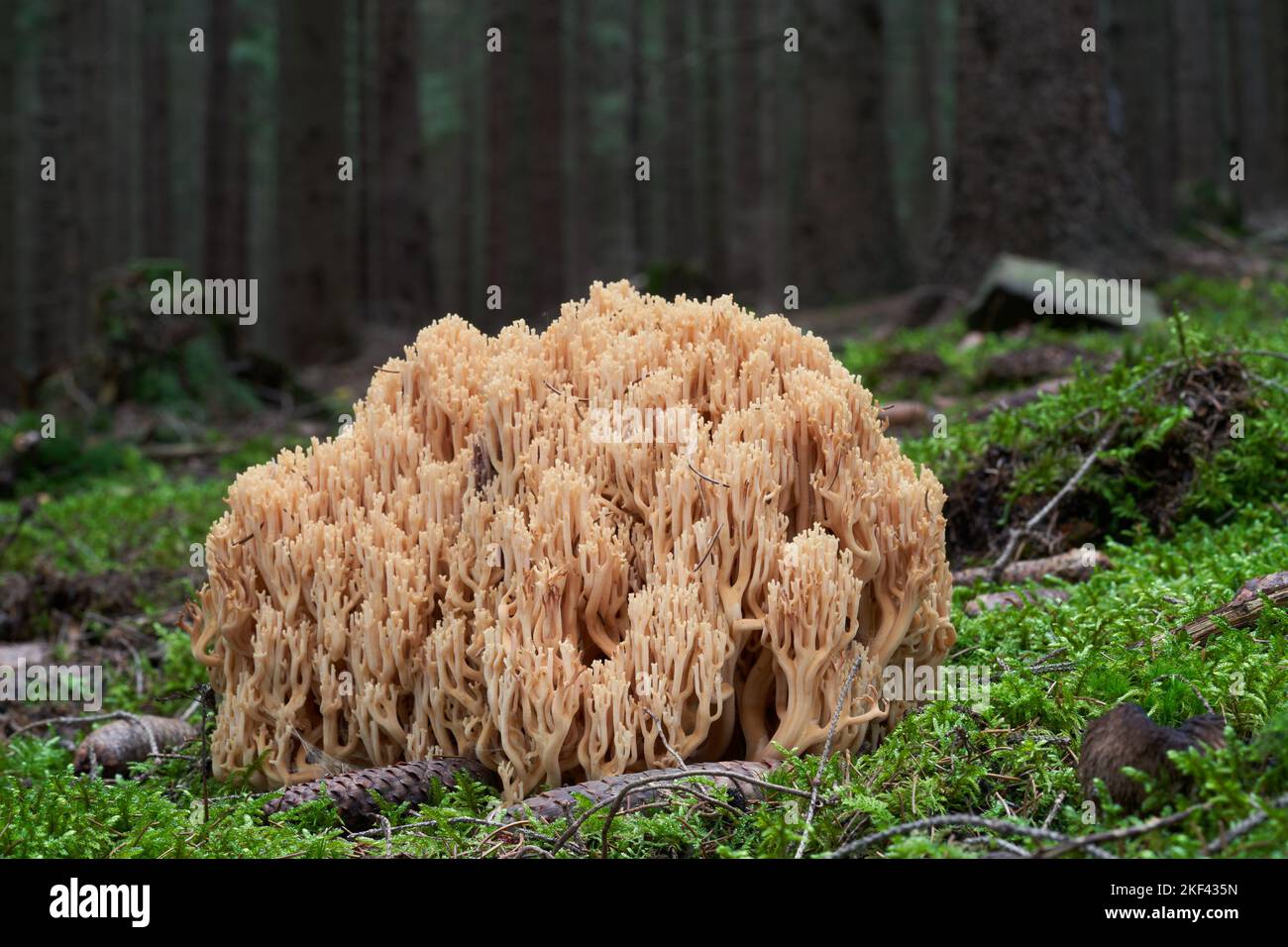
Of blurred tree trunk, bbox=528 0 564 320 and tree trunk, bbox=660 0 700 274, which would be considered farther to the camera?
tree trunk, bbox=660 0 700 274

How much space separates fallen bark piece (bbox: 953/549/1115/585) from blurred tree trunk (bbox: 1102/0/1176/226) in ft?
45.9

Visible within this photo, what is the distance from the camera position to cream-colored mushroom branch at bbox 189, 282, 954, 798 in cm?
290

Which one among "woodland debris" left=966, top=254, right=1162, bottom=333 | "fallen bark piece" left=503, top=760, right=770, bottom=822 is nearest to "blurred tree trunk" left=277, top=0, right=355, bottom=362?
"woodland debris" left=966, top=254, right=1162, bottom=333

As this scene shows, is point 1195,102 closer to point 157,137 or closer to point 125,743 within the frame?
point 157,137

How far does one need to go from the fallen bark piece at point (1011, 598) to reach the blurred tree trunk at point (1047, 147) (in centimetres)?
583

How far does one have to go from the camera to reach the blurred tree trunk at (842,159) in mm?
13133

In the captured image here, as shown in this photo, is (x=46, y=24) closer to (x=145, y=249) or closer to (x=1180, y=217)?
(x=145, y=249)

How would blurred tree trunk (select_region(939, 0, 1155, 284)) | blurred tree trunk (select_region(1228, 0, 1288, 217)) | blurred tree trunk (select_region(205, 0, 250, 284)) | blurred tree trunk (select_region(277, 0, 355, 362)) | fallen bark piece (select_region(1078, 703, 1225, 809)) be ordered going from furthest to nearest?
1. blurred tree trunk (select_region(1228, 0, 1288, 217))
2. blurred tree trunk (select_region(205, 0, 250, 284))
3. blurred tree trunk (select_region(277, 0, 355, 362))
4. blurred tree trunk (select_region(939, 0, 1155, 284))
5. fallen bark piece (select_region(1078, 703, 1225, 809))

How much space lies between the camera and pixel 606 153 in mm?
25984

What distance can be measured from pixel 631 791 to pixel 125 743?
6.50ft
